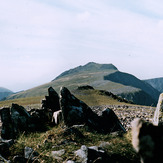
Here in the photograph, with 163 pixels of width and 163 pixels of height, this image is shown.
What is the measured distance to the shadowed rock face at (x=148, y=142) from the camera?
7.19ft

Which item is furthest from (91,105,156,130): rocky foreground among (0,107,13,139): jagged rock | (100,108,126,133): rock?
(0,107,13,139): jagged rock

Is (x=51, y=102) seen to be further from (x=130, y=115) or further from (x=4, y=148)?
(x=4, y=148)

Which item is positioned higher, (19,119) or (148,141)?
(148,141)

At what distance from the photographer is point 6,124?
41.8 feet

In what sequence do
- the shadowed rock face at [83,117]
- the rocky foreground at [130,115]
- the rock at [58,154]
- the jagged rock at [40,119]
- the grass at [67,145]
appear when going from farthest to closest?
the rocky foreground at [130,115]
the jagged rock at [40,119]
the shadowed rock face at [83,117]
the grass at [67,145]
the rock at [58,154]

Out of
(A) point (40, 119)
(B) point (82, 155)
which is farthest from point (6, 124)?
(B) point (82, 155)

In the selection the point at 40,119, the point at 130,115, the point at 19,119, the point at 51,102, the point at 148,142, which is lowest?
the point at 130,115

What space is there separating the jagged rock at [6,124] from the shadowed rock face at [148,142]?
1134cm

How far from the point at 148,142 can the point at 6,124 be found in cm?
1209

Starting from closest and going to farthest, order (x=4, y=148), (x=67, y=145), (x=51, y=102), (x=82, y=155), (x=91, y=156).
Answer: (x=91, y=156) < (x=82, y=155) < (x=4, y=148) < (x=67, y=145) < (x=51, y=102)

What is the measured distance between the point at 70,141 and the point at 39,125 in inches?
224

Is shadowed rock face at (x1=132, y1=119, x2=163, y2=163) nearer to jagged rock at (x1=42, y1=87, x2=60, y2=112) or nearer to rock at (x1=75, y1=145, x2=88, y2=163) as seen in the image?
rock at (x1=75, y1=145, x2=88, y2=163)

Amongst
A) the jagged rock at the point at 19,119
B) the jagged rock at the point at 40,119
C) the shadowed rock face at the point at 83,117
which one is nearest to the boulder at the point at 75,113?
the shadowed rock face at the point at 83,117

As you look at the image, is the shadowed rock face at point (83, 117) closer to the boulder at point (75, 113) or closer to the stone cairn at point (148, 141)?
the boulder at point (75, 113)
